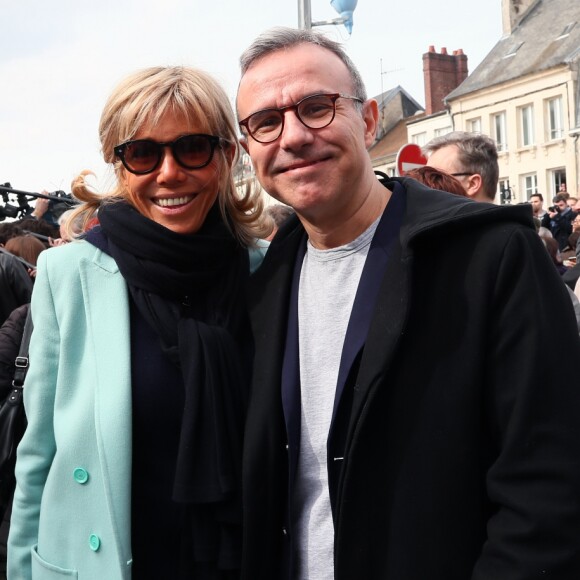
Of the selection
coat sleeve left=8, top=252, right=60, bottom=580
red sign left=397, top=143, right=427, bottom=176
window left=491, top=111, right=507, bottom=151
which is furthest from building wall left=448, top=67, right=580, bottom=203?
coat sleeve left=8, top=252, right=60, bottom=580

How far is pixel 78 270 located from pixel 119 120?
1.64 feet

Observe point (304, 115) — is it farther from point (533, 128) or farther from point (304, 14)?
point (533, 128)

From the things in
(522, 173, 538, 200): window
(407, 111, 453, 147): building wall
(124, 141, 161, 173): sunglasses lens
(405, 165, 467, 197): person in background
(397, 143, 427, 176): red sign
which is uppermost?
(407, 111, 453, 147): building wall

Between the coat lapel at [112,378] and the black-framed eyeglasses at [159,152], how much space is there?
0.34 m

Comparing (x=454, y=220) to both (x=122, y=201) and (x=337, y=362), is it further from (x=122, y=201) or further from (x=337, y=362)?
(x=122, y=201)

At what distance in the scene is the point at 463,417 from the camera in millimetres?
1862

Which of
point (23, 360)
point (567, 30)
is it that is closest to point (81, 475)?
point (23, 360)

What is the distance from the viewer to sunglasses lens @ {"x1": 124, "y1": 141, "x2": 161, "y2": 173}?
257 centimetres

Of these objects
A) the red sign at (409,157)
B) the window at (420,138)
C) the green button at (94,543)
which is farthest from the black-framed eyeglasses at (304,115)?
the window at (420,138)

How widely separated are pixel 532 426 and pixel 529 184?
3685cm

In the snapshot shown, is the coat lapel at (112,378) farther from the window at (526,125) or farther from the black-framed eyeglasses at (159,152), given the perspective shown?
the window at (526,125)

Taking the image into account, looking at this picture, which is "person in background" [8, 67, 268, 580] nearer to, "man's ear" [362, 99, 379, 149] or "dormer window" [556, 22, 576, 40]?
"man's ear" [362, 99, 379, 149]

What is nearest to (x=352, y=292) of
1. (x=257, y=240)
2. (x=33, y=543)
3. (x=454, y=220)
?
(x=454, y=220)

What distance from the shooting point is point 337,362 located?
213cm
